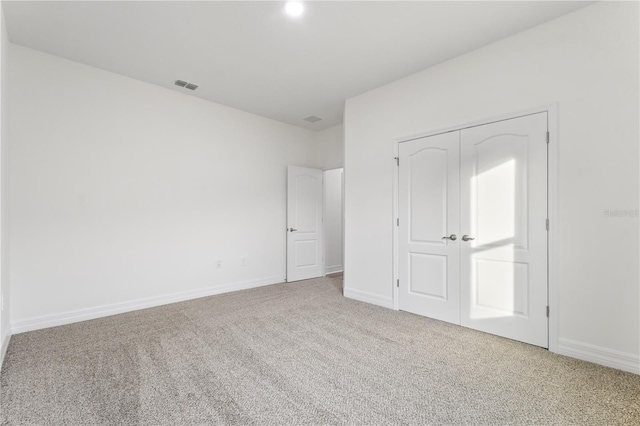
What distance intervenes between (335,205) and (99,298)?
436 cm

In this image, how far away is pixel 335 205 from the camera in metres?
6.54

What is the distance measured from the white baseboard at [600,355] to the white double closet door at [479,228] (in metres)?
0.14

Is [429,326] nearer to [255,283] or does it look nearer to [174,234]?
[255,283]

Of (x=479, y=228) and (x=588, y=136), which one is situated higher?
(x=588, y=136)

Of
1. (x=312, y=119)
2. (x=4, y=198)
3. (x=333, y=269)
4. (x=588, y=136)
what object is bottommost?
(x=333, y=269)

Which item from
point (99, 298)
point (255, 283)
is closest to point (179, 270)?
point (99, 298)

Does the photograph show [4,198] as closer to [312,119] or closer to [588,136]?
[312,119]

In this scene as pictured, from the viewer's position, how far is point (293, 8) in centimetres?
242

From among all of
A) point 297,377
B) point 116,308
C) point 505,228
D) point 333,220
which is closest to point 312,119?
point 333,220

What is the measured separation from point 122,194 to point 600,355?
4872 mm

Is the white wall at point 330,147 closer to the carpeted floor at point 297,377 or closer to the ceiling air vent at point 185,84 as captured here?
the ceiling air vent at point 185,84

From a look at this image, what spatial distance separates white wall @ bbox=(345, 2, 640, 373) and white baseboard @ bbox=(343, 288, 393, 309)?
1703mm

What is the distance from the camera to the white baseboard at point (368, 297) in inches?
148

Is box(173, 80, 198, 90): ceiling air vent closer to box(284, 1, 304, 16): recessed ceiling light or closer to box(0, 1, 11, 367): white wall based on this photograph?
box(0, 1, 11, 367): white wall
